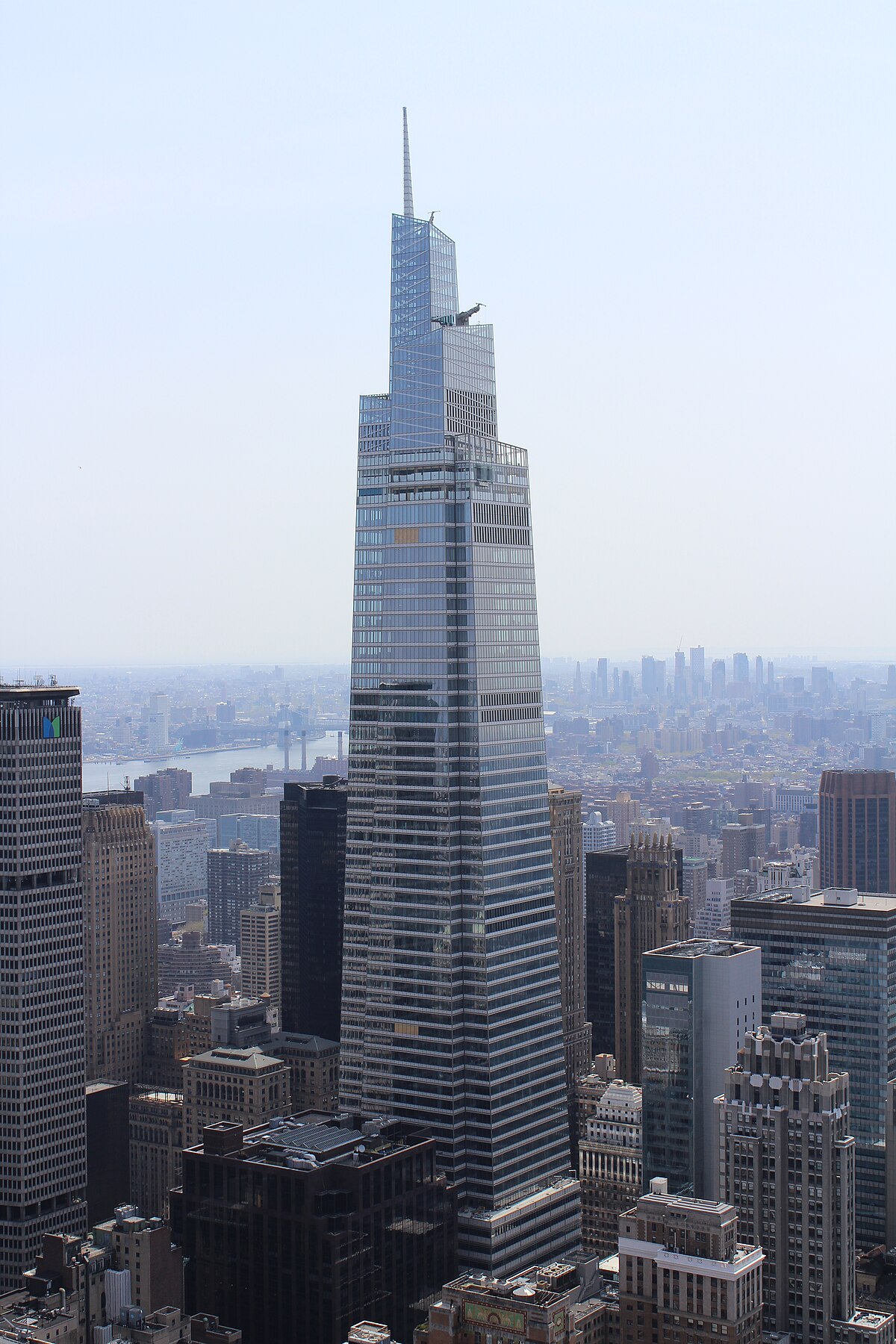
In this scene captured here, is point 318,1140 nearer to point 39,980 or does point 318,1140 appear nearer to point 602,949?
point 39,980

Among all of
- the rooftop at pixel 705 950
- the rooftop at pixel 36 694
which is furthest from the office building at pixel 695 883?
the rooftop at pixel 36 694

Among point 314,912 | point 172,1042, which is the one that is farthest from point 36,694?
point 172,1042

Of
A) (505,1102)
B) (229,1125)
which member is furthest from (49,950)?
(505,1102)

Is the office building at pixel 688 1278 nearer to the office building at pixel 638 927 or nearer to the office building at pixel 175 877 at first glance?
the office building at pixel 638 927

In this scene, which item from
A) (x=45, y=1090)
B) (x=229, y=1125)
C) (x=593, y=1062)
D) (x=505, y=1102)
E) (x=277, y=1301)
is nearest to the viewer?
(x=277, y=1301)

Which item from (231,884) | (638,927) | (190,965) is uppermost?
(638,927)

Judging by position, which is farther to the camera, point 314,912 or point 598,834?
point 598,834

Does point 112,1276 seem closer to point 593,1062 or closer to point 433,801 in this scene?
point 433,801
